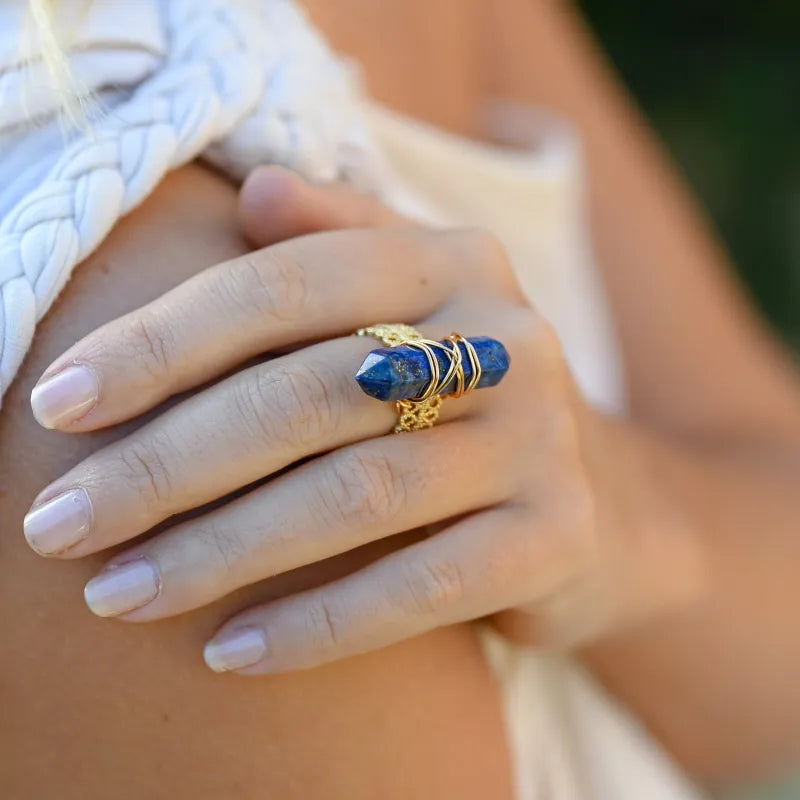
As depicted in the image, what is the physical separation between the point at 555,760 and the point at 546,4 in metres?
1.46

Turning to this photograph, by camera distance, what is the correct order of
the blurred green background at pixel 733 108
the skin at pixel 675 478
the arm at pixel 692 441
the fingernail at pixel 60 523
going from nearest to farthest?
the fingernail at pixel 60 523, the skin at pixel 675 478, the arm at pixel 692 441, the blurred green background at pixel 733 108

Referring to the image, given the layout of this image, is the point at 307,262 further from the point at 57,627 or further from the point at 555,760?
the point at 555,760

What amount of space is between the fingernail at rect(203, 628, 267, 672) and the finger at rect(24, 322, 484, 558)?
11 centimetres

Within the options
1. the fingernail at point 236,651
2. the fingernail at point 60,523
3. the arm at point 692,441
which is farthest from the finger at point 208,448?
the arm at point 692,441

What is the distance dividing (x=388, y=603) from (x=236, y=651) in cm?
12

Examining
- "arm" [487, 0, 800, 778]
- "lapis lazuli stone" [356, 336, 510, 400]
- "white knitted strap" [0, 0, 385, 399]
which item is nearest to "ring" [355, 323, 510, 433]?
"lapis lazuli stone" [356, 336, 510, 400]

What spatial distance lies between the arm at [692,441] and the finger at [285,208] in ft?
1.40

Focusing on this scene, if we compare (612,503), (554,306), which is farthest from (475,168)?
(612,503)

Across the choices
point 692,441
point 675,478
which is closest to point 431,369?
point 675,478

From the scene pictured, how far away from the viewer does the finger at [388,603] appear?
616 millimetres

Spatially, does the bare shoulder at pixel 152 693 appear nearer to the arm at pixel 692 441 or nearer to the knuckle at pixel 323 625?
the knuckle at pixel 323 625

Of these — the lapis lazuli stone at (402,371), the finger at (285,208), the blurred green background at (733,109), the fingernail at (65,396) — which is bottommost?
the lapis lazuli stone at (402,371)

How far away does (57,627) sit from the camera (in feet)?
1.95

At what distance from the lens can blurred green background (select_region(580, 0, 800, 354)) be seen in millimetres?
2387
